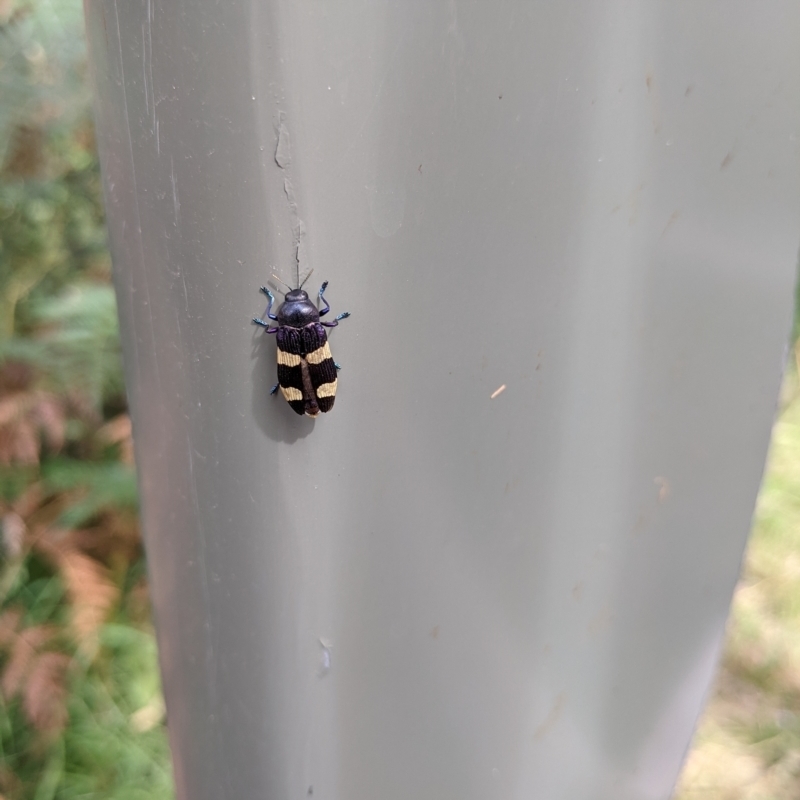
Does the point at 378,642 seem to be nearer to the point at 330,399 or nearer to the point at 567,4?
the point at 330,399

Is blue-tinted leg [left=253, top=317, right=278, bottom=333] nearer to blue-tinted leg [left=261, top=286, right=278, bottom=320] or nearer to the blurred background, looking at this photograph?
blue-tinted leg [left=261, top=286, right=278, bottom=320]

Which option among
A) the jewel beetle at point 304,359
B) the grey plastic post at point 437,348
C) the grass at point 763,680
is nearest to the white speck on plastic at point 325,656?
the grey plastic post at point 437,348

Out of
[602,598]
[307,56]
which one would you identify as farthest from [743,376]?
[307,56]

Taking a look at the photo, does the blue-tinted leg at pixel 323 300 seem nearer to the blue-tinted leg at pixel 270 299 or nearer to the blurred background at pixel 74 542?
the blue-tinted leg at pixel 270 299

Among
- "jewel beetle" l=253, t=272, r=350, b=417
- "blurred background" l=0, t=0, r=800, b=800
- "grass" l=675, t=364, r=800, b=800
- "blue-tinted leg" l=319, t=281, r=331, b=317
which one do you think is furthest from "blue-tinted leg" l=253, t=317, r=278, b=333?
"grass" l=675, t=364, r=800, b=800

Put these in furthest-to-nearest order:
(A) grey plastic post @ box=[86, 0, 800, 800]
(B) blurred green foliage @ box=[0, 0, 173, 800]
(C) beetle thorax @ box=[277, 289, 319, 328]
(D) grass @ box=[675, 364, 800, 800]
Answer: (D) grass @ box=[675, 364, 800, 800] < (B) blurred green foliage @ box=[0, 0, 173, 800] < (C) beetle thorax @ box=[277, 289, 319, 328] < (A) grey plastic post @ box=[86, 0, 800, 800]

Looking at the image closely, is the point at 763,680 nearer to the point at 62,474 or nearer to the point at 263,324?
the point at 263,324
